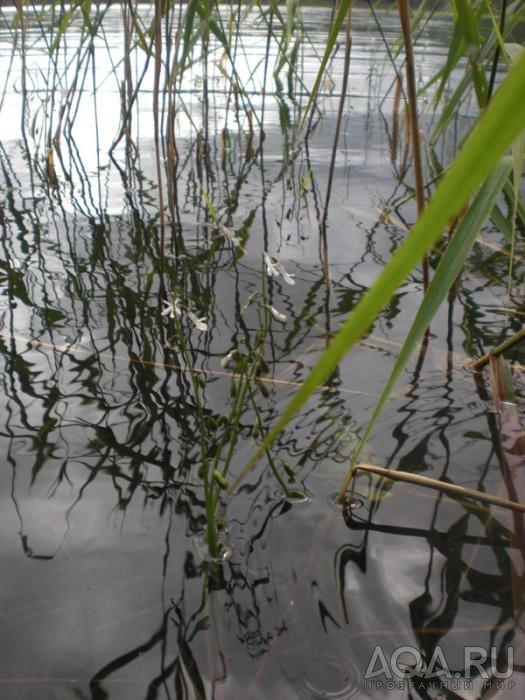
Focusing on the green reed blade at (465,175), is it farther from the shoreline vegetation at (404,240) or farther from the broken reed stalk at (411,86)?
the broken reed stalk at (411,86)

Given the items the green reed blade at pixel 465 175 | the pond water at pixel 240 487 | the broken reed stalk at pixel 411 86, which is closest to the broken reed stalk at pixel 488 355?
the pond water at pixel 240 487

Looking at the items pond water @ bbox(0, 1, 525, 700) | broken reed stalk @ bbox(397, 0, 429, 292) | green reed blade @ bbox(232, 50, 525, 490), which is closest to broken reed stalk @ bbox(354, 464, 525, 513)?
pond water @ bbox(0, 1, 525, 700)

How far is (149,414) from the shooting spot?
3.37ft

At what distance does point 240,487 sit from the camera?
34.7 inches

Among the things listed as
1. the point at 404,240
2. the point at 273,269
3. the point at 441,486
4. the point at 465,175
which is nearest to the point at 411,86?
the point at 273,269

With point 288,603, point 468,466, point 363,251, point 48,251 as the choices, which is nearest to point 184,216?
point 48,251

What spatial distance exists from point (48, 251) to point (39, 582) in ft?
3.93

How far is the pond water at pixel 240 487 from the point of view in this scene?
65 centimetres

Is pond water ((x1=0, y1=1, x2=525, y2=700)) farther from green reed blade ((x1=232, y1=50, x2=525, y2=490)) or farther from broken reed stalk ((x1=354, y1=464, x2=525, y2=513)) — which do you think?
green reed blade ((x1=232, y1=50, x2=525, y2=490))

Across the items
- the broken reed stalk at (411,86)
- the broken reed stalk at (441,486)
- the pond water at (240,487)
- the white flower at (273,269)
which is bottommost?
the pond water at (240,487)

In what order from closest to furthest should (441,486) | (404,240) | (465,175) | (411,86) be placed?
(465,175), (404,240), (441,486), (411,86)

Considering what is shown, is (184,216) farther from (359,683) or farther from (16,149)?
(359,683)

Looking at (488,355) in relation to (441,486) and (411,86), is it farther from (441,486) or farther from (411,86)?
(411,86)

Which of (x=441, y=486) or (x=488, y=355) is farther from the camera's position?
(x=488, y=355)
